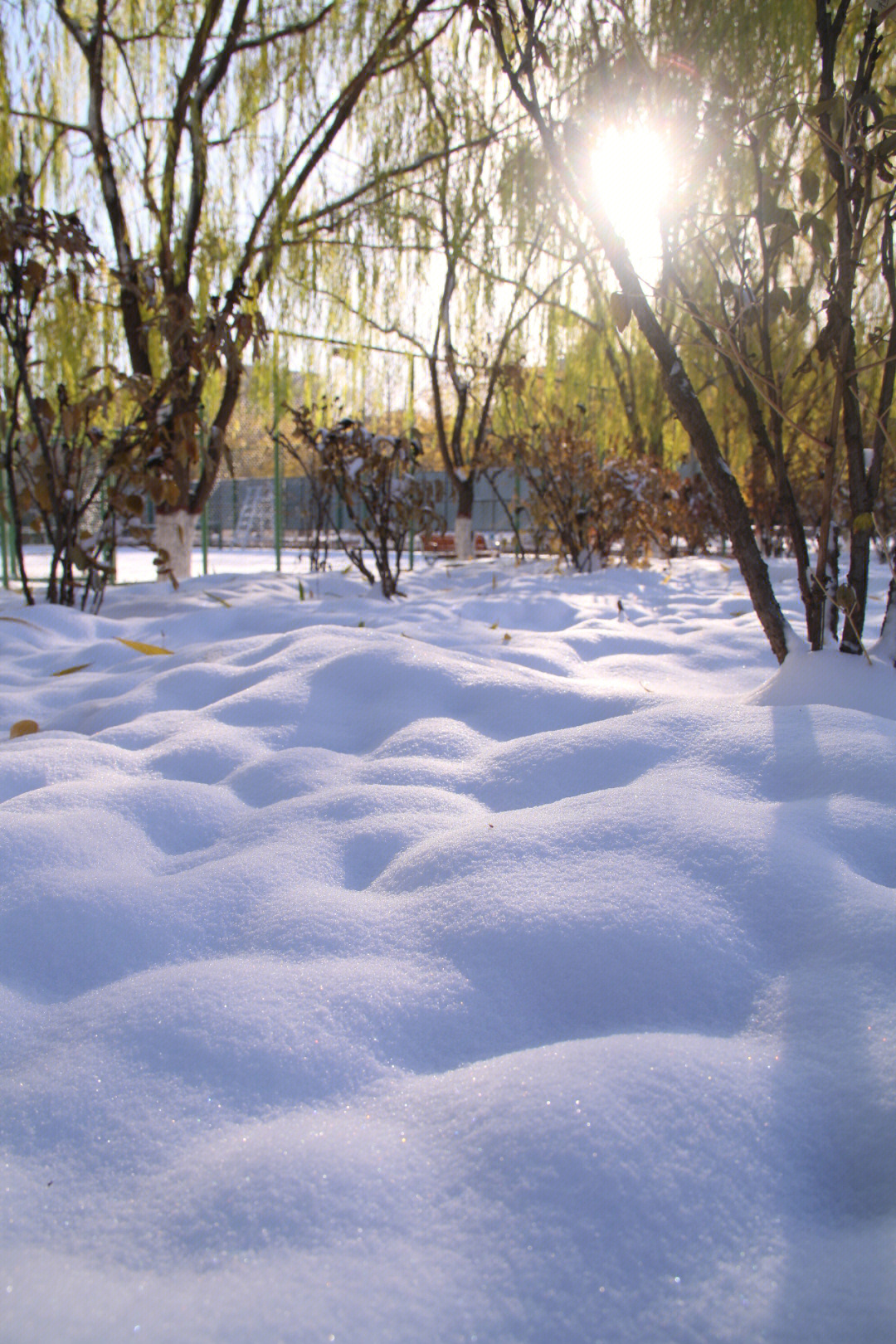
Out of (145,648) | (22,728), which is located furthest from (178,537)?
(22,728)

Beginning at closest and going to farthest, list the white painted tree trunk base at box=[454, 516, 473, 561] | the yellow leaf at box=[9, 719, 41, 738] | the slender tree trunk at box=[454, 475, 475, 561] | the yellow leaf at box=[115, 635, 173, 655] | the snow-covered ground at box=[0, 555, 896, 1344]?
1. the snow-covered ground at box=[0, 555, 896, 1344]
2. the yellow leaf at box=[9, 719, 41, 738]
3. the yellow leaf at box=[115, 635, 173, 655]
4. the slender tree trunk at box=[454, 475, 475, 561]
5. the white painted tree trunk base at box=[454, 516, 473, 561]

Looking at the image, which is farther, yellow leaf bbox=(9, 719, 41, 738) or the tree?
the tree

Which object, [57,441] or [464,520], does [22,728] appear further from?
[464,520]

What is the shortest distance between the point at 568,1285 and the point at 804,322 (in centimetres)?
164

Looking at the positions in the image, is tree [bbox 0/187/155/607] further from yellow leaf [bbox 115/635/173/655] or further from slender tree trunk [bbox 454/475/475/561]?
slender tree trunk [bbox 454/475/475/561]

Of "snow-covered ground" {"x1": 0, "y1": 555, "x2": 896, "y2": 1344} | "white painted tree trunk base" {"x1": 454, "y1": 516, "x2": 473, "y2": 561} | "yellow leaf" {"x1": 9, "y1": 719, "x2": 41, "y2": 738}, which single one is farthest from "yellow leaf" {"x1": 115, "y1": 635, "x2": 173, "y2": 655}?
"white painted tree trunk base" {"x1": 454, "y1": 516, "x2": 473, "y2": 561}

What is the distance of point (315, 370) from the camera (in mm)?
7016

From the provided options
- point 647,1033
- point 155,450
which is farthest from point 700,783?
point 155,450

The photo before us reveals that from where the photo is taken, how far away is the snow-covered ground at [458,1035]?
501mm

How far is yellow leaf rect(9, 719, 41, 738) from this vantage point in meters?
1.75

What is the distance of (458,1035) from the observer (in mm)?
741

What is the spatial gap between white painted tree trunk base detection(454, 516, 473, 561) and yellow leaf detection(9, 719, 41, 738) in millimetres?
6937

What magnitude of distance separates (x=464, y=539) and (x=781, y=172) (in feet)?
22.2

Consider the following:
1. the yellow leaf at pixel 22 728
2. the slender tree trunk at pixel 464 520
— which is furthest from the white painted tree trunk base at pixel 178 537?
the yellow leaf at pixel 22 728
